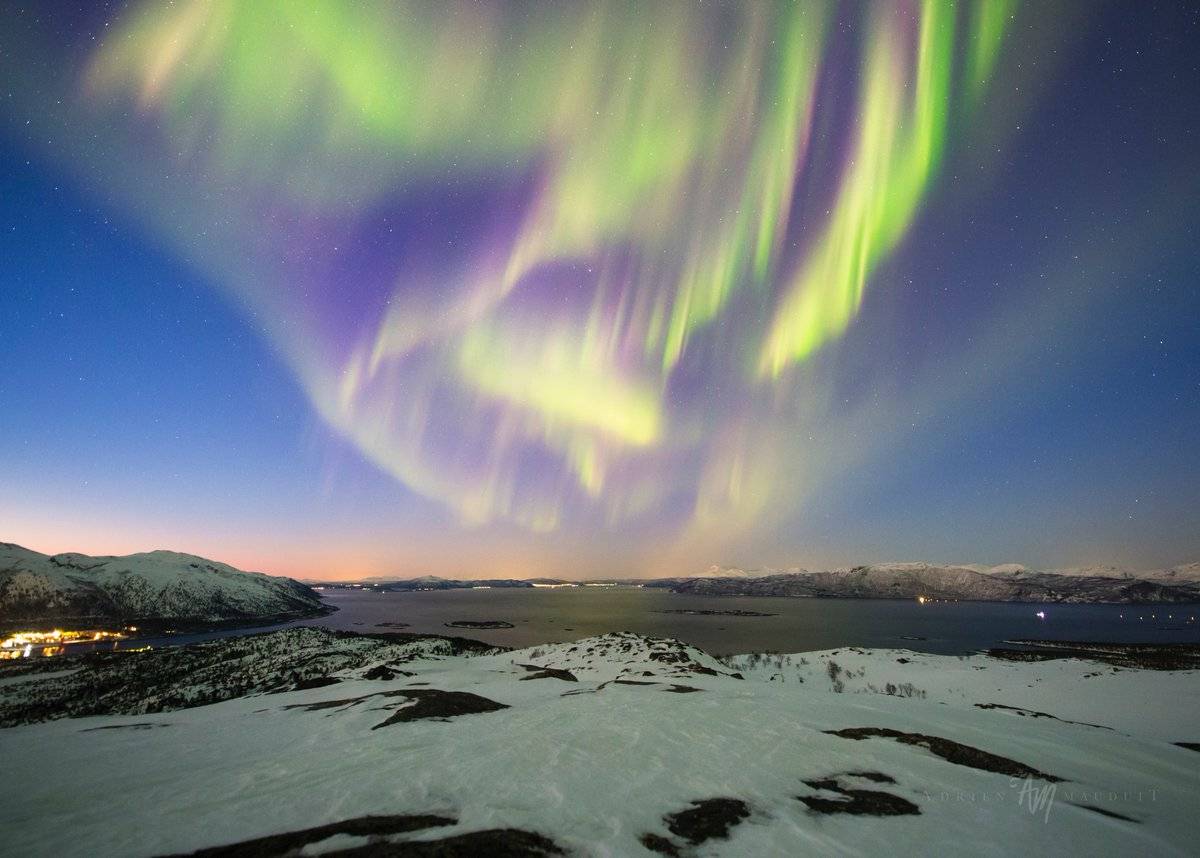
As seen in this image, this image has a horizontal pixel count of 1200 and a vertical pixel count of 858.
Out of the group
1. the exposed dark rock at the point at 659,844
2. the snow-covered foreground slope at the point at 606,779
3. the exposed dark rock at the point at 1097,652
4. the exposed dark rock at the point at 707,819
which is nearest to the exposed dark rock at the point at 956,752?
the snow-covered foreground slope at the point at 606,779

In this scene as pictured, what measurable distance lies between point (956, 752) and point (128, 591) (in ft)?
613

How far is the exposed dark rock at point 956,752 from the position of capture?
10297 mm

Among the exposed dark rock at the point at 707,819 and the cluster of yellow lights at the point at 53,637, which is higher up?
the exposed dark rock at the point at 707,819

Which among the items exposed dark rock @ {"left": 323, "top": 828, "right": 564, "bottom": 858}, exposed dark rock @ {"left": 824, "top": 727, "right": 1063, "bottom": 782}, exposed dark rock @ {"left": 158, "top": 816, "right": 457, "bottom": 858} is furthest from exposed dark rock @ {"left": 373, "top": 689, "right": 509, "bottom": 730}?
exposed dark rock @ {"left": 824, "top": 727, "right": 1063, "bottom": 782}

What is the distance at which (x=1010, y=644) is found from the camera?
87.6 m

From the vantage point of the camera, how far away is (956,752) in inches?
449

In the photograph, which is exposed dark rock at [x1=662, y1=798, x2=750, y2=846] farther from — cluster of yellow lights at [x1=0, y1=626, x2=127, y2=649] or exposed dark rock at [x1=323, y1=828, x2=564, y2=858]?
cluster of yellow lights at [x1=0, y1=626, x2=127, y2=649]

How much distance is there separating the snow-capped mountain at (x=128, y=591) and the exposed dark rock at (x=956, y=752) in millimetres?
157326

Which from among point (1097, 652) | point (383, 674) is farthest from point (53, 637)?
point (1097, 652)

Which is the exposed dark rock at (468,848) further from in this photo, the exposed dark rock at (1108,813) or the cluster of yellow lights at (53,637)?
the cluster of yellow lights at (53,637)

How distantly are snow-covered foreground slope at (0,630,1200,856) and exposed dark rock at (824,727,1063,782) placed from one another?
0.24ft

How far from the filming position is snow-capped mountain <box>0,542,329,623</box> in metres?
114

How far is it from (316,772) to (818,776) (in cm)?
1059

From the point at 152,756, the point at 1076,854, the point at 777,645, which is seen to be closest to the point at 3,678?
the point at 152,756
